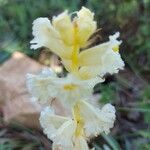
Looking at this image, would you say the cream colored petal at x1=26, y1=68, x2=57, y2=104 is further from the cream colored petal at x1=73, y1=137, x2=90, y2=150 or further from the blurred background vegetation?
the blurred background vegetation

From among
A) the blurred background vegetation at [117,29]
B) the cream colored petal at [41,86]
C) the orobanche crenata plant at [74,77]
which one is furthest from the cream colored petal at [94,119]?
the blurred background vegetation at [117,29]

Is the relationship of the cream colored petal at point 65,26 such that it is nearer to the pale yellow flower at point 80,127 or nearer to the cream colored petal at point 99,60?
the cream colored petal at point 99,60

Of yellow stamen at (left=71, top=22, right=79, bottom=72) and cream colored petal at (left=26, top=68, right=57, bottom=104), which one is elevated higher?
yellow stamen at (left=71, top=22, right=79, bottom=72)

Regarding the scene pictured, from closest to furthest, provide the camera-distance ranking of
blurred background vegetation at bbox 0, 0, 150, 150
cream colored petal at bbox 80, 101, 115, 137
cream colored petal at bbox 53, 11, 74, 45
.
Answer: cream colored petal at bbox 53, 11, 74, 45
cream colored petal at bbox 80, 101, 115, 137
blurred background vegetation at bbox 0, 0, 150, 150

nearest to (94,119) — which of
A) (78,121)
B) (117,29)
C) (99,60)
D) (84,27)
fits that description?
(78,121)

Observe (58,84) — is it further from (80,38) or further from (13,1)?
(13,1)

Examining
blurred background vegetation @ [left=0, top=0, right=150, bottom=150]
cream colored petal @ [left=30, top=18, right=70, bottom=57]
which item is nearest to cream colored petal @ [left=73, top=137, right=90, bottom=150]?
cream colored petal @ [left=30, top=18, right=70, bottom=57]

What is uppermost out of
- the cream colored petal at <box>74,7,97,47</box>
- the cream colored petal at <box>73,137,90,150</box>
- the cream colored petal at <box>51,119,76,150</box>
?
the cream colored petal at <box>74,7,97,47</box>

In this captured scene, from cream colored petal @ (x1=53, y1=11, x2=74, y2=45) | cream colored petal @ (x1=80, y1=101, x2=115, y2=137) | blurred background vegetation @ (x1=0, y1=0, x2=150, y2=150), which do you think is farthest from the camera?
blurred background vegetation @ (x1=0, y1=0, x2=150, y2=150)
